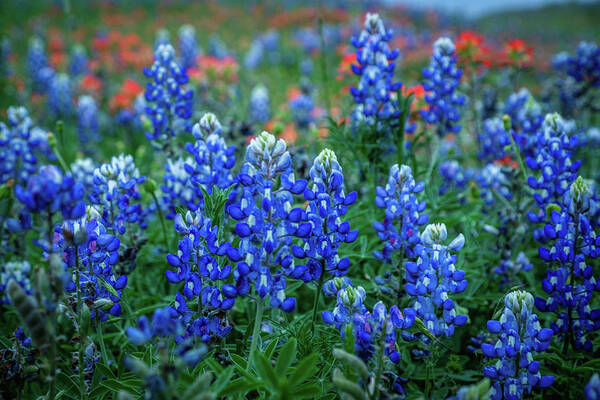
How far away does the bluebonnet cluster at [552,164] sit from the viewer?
2.62 m

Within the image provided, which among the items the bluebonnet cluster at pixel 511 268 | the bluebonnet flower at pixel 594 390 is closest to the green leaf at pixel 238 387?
the bluebonnet flower at pixel 594 390

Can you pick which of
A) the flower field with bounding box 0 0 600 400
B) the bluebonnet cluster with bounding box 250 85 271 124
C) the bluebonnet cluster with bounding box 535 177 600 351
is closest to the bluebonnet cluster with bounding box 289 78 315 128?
the bluebonnet cluster with bounding box 250 85 271 124

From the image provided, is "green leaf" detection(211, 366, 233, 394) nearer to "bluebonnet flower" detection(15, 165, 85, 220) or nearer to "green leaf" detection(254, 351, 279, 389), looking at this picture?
"green leaf" detection(254, 351, 279, 389)

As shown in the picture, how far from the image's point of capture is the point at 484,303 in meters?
2.62

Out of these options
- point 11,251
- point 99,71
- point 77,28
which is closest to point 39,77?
point 99,71

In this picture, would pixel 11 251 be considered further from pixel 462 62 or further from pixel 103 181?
pixel 462 62

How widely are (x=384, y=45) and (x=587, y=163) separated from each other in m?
2.82

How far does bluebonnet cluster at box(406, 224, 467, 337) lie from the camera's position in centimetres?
199

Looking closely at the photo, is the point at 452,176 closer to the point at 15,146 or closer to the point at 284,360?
the point at 284,360

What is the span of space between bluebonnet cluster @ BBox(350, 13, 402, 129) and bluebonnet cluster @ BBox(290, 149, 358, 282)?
46.9 inches

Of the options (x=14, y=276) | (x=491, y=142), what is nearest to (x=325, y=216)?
(x=14, y=276)

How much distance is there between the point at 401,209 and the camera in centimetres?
224

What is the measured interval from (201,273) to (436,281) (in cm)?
96

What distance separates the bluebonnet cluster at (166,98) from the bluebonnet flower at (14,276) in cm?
109
